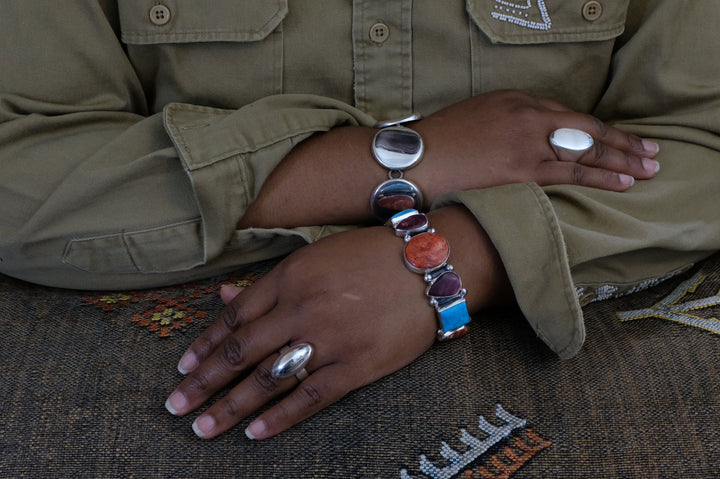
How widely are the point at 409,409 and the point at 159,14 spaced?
667 mm

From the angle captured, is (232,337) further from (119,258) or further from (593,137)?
(593,137)

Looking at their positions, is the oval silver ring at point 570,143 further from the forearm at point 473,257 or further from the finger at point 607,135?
the forearm at point 473,257

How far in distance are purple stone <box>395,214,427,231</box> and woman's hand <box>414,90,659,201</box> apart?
102mm

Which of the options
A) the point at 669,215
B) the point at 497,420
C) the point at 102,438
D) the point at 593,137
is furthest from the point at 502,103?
the point at 102,438

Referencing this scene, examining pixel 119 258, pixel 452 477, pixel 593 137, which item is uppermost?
pixel 593 137

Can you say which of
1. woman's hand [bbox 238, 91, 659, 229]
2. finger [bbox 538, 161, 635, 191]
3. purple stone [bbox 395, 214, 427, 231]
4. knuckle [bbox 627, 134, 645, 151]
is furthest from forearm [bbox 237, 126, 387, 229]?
knuckle [bbox 627, 134, 645, 151]

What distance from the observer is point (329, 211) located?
35.3 inches

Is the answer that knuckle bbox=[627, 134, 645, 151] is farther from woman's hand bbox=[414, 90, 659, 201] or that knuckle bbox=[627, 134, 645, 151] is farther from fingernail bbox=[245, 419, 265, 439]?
fingernail bbox=[245, 419, 265, 439]

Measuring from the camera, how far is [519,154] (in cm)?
88

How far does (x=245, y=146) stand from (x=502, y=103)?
380 millimetres

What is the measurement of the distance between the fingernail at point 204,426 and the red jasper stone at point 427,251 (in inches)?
11.4

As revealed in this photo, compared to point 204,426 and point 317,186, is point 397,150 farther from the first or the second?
point 204,426

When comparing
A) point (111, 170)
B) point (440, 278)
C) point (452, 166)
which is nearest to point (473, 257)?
point (440, 278)

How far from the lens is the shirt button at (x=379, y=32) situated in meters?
0.96
